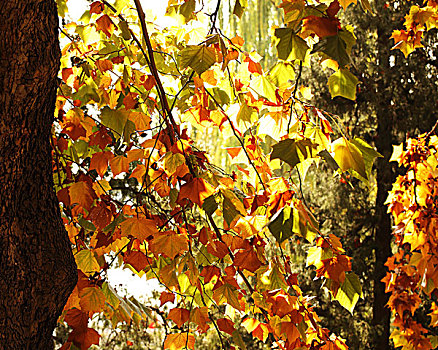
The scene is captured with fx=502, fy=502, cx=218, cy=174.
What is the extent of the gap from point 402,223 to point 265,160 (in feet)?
4.15

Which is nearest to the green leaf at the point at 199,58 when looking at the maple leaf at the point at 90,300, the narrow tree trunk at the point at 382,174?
the maple leaf at the point at 90,300

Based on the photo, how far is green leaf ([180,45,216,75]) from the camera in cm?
90

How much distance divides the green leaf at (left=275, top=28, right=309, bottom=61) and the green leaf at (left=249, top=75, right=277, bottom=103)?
0.32 meters

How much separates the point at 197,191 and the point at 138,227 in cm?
14

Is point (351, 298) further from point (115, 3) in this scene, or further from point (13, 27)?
point (115, 3)

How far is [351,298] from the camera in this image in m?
1.00

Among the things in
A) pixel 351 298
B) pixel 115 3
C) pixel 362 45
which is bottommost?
pixel 351 298

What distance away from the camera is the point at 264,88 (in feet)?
3.74

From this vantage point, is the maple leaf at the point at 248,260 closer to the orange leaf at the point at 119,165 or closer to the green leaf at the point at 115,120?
the orange leaf at the point at 119,165

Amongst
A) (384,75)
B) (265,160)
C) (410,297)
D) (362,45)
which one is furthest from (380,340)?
(265,160)

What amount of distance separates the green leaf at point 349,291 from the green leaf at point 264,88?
42 centimetres

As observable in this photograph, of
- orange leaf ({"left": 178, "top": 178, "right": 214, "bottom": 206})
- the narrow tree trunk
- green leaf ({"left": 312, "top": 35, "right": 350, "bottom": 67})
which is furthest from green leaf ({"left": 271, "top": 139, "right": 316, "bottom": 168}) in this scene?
the narrow tree trunk

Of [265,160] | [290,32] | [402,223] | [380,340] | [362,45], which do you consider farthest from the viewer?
[362,45]

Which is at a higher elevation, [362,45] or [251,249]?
[362,45]
